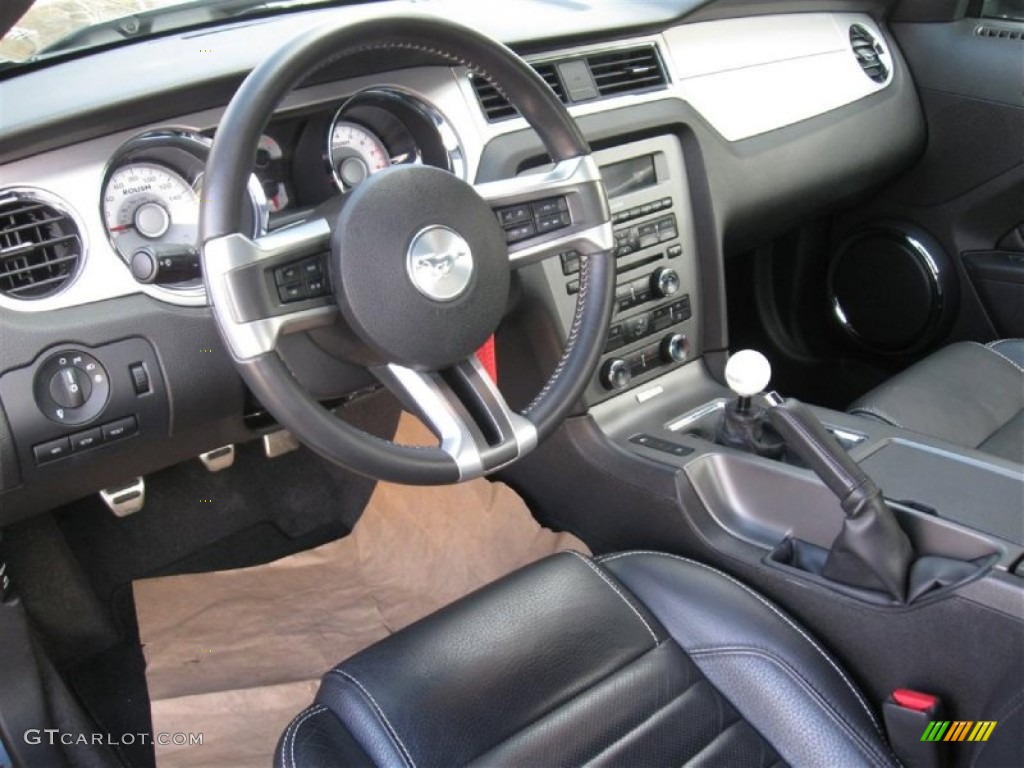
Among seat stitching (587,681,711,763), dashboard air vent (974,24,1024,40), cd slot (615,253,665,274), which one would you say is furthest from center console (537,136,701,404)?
dashboard air vent (974,24,1024,40)

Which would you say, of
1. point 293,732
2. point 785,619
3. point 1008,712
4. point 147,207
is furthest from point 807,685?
point 147,207

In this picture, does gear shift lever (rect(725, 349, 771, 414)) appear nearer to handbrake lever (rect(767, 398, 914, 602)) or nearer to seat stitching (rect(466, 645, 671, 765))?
handbrake lever (rect(767, 398, 914, 602))

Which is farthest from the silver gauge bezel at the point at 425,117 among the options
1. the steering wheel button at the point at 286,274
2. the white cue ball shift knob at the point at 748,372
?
the white cue ball shift knob at the point at 748,372

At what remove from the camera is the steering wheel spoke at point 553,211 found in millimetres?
1119

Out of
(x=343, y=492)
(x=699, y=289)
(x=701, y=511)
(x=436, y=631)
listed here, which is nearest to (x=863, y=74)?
(x=699, y=289)

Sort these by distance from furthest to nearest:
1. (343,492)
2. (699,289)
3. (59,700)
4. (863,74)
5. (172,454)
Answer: (863,74) < (343,492) < (699,289) < (59,700) < (172,454)

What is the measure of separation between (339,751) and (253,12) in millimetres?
1047

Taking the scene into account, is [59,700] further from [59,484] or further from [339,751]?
[339,751]

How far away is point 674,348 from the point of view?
5.38 feet

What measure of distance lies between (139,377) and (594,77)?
831mm

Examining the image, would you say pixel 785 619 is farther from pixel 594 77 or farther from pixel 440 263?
pixel 594 77

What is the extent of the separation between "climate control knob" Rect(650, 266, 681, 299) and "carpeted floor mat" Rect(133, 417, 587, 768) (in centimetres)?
41

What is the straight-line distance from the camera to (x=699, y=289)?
1.69m

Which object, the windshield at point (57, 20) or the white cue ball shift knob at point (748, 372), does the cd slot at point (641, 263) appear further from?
the windshield at point (57, 20)
